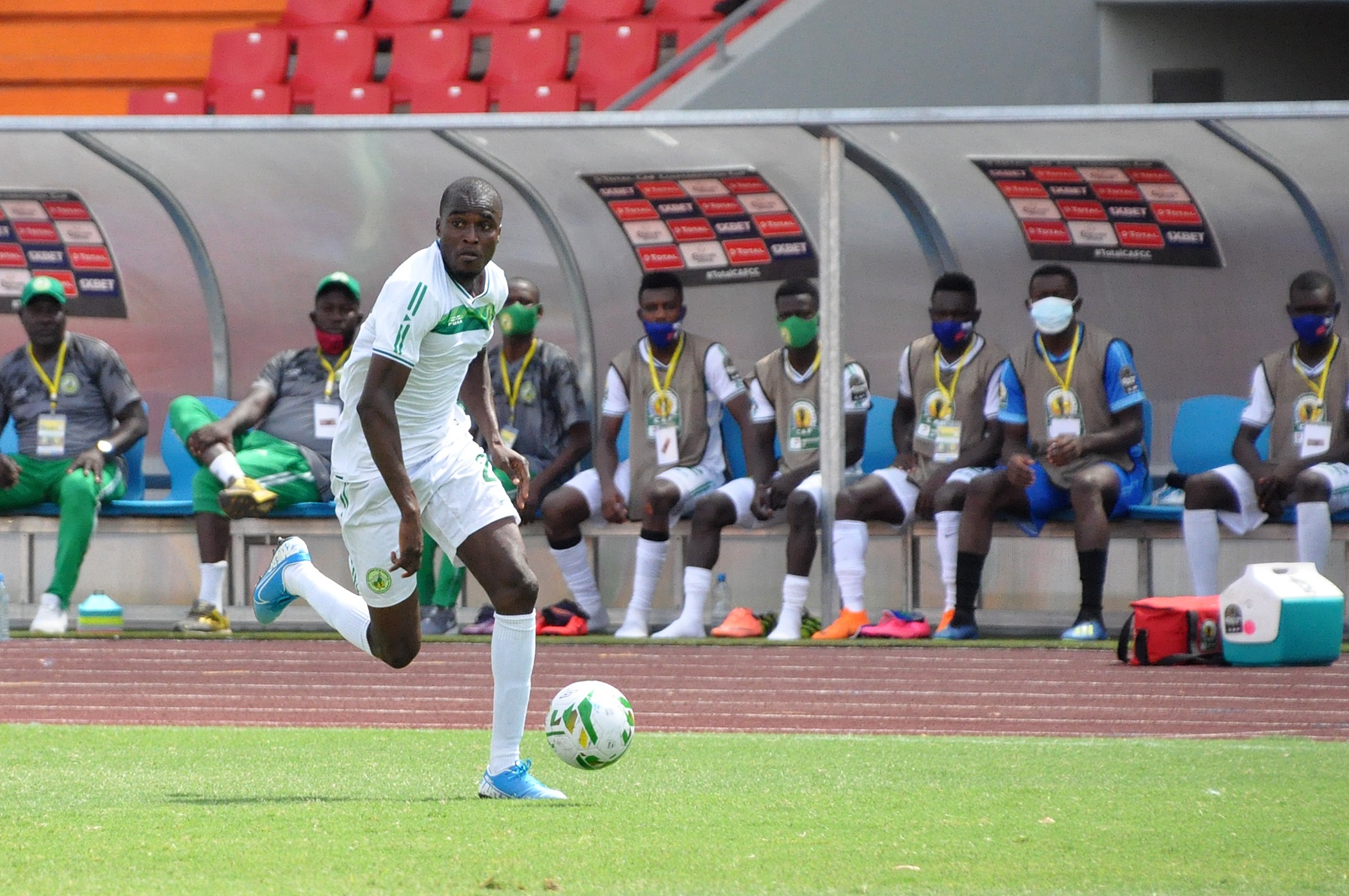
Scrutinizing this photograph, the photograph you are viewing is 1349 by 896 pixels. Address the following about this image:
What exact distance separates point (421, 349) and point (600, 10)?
10.3m

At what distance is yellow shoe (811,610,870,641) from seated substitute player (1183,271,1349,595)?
1630 millimetres

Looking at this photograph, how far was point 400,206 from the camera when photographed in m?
11.0

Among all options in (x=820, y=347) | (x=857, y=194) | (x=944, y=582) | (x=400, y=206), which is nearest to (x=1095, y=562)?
(x=944, y=582)

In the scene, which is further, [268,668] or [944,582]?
[944,582]

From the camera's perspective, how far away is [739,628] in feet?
32.8

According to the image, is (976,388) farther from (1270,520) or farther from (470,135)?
(470,135)

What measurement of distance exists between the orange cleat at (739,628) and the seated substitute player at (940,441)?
0.54 metres

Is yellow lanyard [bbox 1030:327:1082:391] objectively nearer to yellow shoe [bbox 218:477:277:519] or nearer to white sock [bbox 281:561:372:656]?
yellow shoe [bbox 218:477:277:519]

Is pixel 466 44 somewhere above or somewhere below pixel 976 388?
above

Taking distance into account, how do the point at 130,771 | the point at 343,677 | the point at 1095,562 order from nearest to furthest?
the point at 130,771, the point at 343,677, the point at 1095,562

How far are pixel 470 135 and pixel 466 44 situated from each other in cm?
501

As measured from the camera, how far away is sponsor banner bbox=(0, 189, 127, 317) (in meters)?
11.1

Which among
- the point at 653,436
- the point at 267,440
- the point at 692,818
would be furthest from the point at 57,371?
the point at 692,818

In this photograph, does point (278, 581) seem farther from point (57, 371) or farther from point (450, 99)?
point (450, 99)
